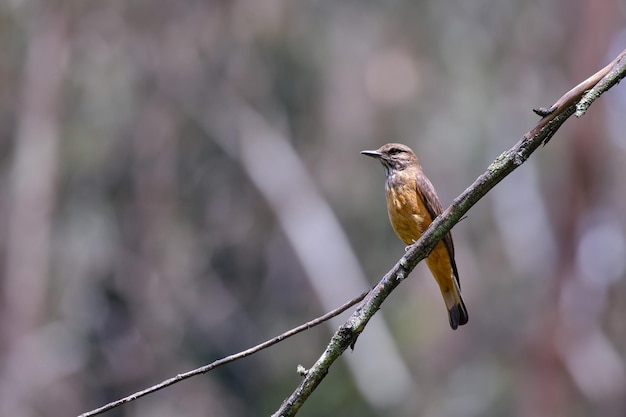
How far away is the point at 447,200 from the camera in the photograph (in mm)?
15305

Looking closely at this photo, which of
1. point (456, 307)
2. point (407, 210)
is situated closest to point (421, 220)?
→ point (407, 210)

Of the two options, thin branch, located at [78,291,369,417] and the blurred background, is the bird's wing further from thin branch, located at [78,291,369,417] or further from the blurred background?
the blurred background

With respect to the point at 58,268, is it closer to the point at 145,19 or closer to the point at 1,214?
the point at 1,214

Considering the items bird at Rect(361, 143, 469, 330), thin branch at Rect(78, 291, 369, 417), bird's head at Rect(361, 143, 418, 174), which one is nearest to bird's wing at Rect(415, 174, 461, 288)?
bird at Rect(361, 143, 469, 330)

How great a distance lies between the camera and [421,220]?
15.2 feet

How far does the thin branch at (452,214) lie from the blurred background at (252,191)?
10502 millimetres

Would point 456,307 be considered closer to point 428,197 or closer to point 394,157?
point 428,197

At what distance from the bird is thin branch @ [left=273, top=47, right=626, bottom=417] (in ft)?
6.80

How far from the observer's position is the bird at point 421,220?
459cm

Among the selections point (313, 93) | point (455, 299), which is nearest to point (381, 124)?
point (313, 93)

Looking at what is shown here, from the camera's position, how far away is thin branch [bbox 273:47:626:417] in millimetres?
2326

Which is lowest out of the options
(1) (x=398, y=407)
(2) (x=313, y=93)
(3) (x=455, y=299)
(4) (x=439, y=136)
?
(3) (x=455, y=299)

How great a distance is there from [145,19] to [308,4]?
2689 millimetres

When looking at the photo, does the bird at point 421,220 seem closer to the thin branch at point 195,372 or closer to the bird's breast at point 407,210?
the bird's breast at point 407,210
